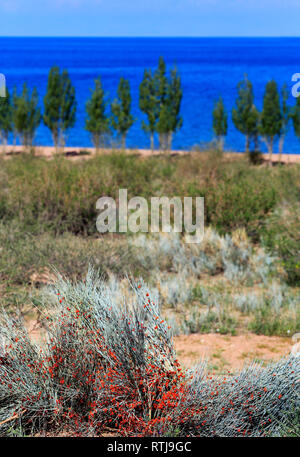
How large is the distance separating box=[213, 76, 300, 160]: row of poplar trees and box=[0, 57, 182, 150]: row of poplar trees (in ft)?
8.59

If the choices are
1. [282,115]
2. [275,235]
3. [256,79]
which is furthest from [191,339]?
[256,79]

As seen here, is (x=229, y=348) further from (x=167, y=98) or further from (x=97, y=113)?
(x=97, y=113)

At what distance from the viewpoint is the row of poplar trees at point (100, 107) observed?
28484 millimetres

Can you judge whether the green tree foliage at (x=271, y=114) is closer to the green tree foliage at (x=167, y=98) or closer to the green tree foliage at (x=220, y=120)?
the green tree foliage at (x=220, y=120)

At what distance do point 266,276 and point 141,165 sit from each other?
22.3 ft

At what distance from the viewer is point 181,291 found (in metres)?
7.40

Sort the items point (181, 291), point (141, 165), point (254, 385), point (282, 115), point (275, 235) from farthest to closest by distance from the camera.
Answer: point (282, 115) < point (141, 165) < point (275, 235) < point (181, 291) < point (254, 385)

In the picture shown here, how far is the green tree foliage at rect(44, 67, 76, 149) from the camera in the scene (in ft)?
94.2

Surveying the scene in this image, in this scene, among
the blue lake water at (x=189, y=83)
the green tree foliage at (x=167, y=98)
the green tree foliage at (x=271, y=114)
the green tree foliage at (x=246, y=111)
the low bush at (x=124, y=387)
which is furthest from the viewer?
the blue lake water at (x=189, y=83)

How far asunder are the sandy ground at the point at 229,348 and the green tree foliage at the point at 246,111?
72.2ft

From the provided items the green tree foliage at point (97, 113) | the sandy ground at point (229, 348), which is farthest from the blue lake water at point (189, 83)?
the sandy ground at point (229, 348)

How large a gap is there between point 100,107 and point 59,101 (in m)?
2.21
